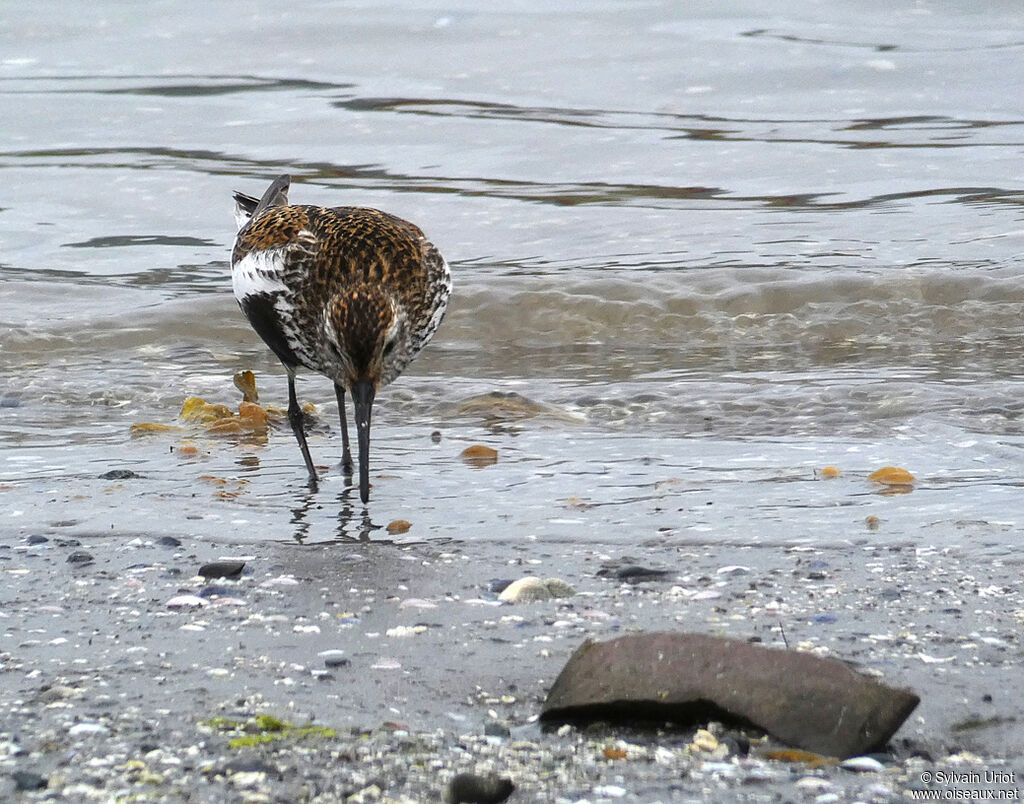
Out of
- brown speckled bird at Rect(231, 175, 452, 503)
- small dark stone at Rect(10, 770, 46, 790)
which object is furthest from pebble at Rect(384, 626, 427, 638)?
brown speckled bird at Rect(231, 175, 452, 503)

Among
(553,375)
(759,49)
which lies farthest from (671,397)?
(759,49)

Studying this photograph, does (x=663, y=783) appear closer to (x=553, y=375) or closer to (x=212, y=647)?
(x=212, y=647)

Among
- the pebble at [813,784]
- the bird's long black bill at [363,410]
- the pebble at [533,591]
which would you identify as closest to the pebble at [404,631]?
the pebble at [533,591]

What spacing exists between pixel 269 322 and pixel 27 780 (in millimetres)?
3575

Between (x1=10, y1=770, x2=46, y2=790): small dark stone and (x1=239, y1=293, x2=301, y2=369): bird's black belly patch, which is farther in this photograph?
(x1=239, y1=293, x2=301, y2=369): bird's black belly patch

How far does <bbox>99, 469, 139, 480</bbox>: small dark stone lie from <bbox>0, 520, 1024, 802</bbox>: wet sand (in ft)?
3.42

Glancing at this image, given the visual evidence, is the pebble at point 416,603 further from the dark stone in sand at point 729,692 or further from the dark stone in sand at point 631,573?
the dark stone in sand at point 729,692

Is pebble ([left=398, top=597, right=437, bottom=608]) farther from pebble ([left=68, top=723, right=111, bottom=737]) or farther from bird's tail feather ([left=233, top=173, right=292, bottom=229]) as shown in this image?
bird's tail feather ([left=233, top=173, right=292, bottom=229])

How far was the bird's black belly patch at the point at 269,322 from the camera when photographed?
6.21 m

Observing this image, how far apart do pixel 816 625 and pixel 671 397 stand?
3.76 meters

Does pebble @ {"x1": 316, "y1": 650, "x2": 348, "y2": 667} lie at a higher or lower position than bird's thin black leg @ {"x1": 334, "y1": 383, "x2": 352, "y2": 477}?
higher

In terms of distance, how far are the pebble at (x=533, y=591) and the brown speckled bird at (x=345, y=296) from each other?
4.54ft

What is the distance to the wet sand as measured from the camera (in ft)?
9.66

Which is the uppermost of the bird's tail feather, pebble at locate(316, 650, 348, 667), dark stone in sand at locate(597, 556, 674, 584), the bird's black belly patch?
the bird's tail feather
